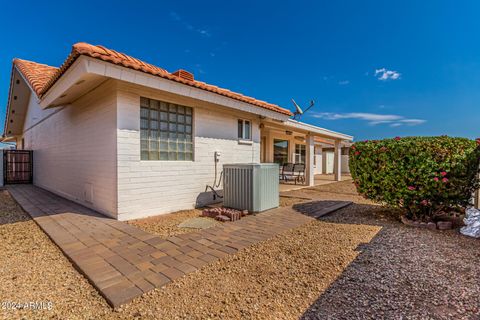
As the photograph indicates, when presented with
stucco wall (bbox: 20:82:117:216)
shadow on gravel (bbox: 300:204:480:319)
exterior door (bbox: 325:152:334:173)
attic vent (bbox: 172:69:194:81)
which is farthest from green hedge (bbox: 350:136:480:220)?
exterior door (bbox: 325:152:334:173)

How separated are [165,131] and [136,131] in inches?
30.5

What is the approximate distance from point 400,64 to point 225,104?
12377 millimetres

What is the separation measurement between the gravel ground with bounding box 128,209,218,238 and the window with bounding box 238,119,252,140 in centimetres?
325

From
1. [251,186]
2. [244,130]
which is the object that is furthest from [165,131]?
[244,130]

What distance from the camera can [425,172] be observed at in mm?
4555

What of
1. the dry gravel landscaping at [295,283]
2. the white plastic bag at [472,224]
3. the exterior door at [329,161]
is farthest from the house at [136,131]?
the exterior door at [329,161]

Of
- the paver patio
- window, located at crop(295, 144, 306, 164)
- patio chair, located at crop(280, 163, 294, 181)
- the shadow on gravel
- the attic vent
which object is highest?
the attic vent

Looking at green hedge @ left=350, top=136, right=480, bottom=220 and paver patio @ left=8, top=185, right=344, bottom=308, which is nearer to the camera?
paver patio @ left=8, top=185, right=344, bottom=308

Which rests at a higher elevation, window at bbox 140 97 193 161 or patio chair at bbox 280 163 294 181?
window at bbox 140 97 193 161

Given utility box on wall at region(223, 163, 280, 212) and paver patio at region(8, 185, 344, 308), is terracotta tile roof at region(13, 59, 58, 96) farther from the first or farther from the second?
utility box on wall at region(223, 163, 280, 212)

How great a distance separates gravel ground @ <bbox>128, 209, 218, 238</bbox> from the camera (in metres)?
4.27

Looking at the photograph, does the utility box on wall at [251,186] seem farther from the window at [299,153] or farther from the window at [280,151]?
the window at [299,153]

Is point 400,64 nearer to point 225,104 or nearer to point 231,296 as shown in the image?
point 225,104

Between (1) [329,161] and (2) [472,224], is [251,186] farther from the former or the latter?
(1) [329,161]
